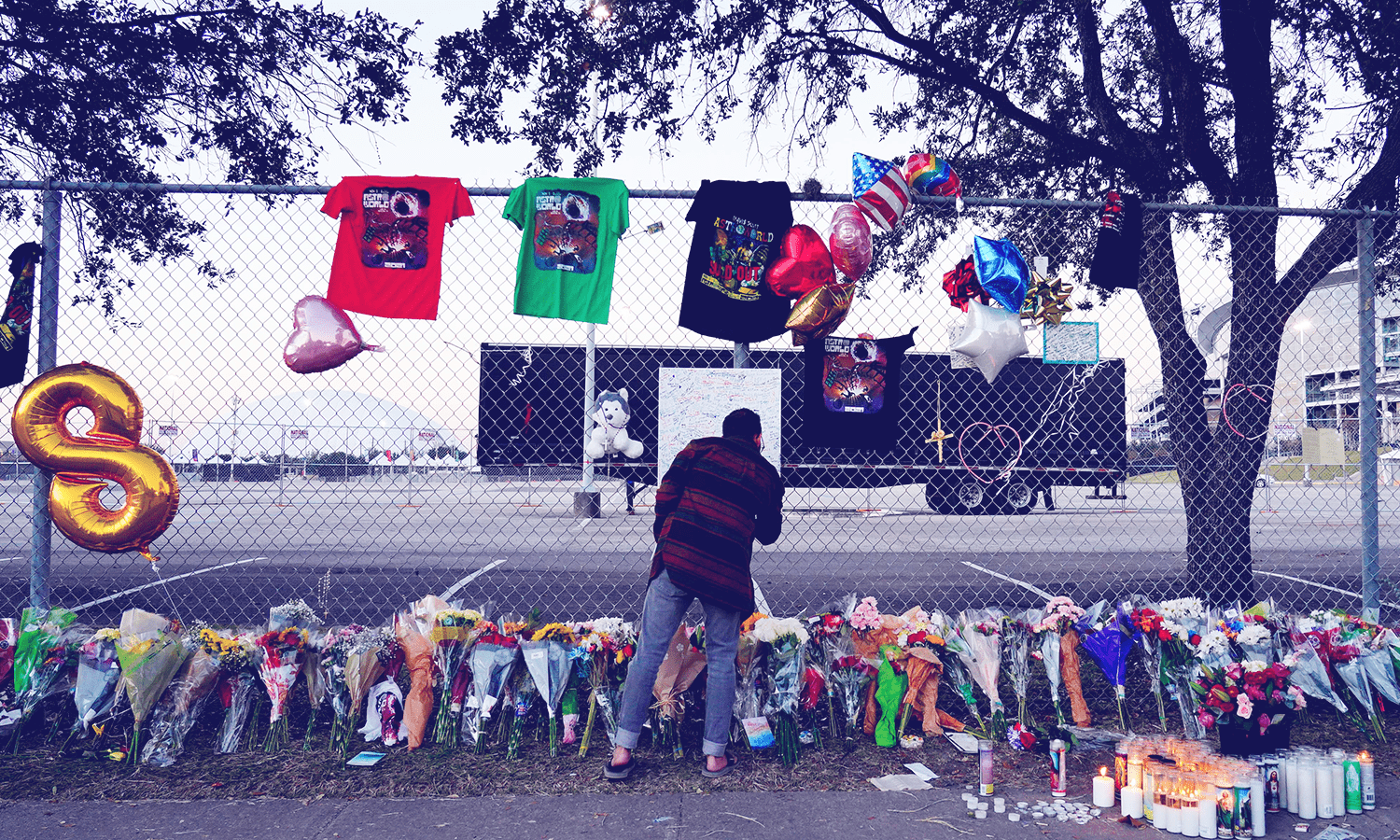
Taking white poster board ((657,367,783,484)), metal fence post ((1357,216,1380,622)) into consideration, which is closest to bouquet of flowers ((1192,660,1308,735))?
metal fence post ((1357,216,1380,622))

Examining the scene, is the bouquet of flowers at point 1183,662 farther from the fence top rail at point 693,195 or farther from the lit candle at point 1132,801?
the fence top rail at point 693,195

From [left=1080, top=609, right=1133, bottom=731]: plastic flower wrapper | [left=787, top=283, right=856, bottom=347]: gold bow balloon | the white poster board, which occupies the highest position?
[left=787, top=283, right=856, bottom=347]: gold bow balloon

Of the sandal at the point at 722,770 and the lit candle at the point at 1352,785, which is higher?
the lit candle at the point at 1352,785

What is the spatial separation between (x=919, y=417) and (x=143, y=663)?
11615 mm

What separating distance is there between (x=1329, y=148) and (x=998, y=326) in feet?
11.9

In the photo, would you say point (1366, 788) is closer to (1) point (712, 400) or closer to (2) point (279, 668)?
(1) point (712, 400)

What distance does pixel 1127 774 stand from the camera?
304cm

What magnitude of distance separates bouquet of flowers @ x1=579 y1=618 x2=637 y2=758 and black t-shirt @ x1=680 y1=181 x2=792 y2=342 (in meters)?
1.49

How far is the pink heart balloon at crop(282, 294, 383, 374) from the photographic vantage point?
12.3ft

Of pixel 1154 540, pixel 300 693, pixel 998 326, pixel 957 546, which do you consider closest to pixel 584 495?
pixel 957 546

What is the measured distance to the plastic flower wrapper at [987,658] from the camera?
3734mm

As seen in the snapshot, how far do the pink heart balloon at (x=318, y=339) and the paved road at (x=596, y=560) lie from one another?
988 mm

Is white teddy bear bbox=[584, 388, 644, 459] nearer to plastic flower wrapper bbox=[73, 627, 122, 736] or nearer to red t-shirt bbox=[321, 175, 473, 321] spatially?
red t-shirt bbox=[321, 175, 473, 321]

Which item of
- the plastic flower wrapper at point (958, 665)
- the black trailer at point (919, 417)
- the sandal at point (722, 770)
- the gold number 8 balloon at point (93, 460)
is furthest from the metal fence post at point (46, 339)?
the black trailer at point (919, 417)
